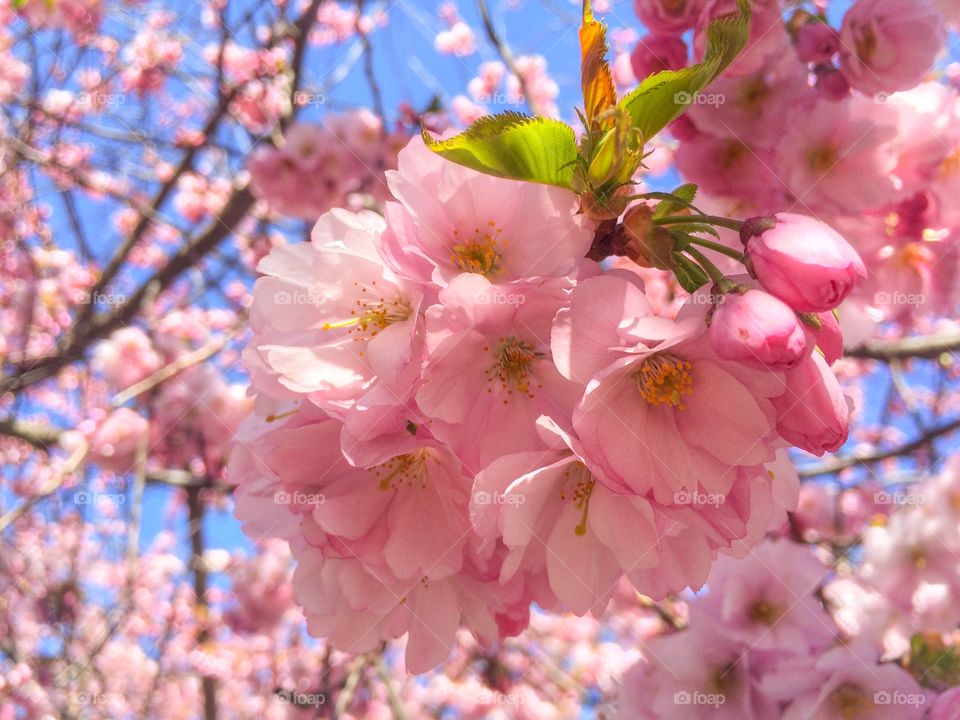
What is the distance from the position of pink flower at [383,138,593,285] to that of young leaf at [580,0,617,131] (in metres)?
0.09

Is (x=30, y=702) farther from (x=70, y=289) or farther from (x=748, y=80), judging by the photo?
(x=748, y=80)

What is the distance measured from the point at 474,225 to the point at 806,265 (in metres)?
0.35

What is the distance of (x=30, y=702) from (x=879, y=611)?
327 centimetres

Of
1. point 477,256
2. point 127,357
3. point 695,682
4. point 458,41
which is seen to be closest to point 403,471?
point 477,256

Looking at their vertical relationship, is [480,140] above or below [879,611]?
above

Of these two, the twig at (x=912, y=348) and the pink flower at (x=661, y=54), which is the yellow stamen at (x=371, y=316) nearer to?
the pink flower at (x=661, y=54)

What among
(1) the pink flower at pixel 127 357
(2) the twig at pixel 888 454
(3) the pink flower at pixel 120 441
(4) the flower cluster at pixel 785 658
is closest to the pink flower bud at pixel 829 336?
(4) the flower cluster at pixel 785 658

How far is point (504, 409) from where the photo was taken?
2.60 feet

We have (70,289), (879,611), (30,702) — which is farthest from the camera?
(70,289)

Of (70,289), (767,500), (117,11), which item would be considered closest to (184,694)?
(70,289)

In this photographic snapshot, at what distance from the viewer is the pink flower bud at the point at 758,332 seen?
621mm

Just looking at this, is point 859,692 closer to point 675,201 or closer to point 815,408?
point 815,408

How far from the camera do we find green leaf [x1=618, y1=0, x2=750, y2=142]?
0.73 meters

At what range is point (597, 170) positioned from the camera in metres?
0.74
